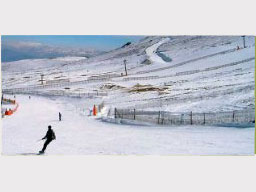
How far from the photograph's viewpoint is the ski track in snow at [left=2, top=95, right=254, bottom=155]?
14.1 m

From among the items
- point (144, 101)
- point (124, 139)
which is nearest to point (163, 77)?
point (144, 101)

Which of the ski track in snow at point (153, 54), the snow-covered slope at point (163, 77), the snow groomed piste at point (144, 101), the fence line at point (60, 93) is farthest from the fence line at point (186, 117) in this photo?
the ski track in snow at point (153, 54)

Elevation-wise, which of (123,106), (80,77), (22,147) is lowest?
(22,147)

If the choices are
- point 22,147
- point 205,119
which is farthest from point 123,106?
point 22,147

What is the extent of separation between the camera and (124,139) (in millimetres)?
15086

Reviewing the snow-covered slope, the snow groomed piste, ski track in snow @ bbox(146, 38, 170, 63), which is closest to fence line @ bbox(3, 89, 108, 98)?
the snow groomed piste

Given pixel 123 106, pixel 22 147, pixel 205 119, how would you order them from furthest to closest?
pixel 123 106 → pixel 205 119 → pixel 22 147

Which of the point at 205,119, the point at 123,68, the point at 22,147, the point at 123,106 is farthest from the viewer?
the point at 123,68

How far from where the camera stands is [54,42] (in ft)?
50.4

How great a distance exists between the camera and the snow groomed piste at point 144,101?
578 inches

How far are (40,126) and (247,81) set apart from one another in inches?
303

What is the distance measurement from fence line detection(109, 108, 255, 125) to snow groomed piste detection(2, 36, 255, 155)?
0.04 metres

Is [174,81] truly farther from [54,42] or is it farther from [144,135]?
[54,42]

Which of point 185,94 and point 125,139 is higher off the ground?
point 185,94
